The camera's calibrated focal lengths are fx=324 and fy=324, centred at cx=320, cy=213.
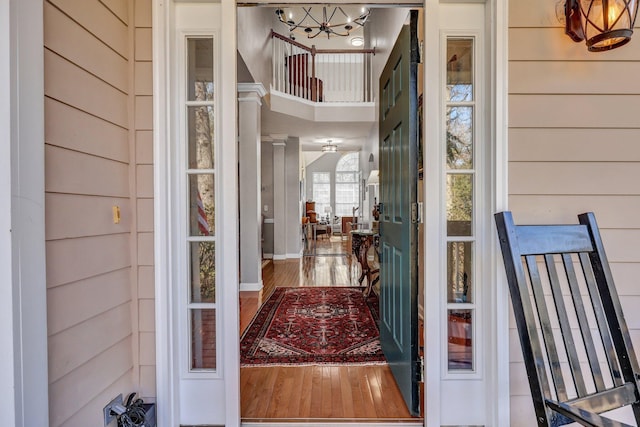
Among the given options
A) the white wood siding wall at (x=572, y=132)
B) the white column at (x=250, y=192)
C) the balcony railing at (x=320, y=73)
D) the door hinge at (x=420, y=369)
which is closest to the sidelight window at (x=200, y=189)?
the door hinge at (x=420, y=369)

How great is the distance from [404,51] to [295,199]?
560 centimetres

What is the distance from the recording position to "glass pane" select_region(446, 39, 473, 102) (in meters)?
1.64

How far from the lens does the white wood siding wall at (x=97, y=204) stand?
1.14 metres

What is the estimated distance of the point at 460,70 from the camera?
164 centimetres

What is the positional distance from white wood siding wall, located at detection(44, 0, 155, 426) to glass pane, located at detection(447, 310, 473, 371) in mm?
1498

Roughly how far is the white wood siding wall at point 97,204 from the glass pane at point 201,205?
7.5 inches

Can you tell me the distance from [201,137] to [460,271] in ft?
4.90

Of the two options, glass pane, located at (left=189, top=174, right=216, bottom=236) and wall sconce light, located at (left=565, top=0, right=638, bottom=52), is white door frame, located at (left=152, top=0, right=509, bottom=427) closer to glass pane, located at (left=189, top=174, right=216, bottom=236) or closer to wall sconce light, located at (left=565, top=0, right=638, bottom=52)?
glass pane, located at (left=189, top=174, right=216, bottom=236)

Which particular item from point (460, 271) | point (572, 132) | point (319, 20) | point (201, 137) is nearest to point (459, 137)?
point (572, 132)

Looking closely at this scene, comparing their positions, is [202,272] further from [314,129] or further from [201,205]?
[314,129]

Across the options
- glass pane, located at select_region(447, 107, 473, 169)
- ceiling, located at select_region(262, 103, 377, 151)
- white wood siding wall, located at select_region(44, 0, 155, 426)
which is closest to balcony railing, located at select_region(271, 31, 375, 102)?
ceiling, located at select_region(262, 103, 377, 151)

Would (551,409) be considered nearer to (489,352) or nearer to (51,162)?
(489,352)

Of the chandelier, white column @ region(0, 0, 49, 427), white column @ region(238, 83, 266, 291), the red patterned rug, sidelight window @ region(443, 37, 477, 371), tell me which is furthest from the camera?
the chandelier

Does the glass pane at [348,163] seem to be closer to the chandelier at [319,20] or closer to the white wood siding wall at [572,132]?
the chandelier at [319,20]
